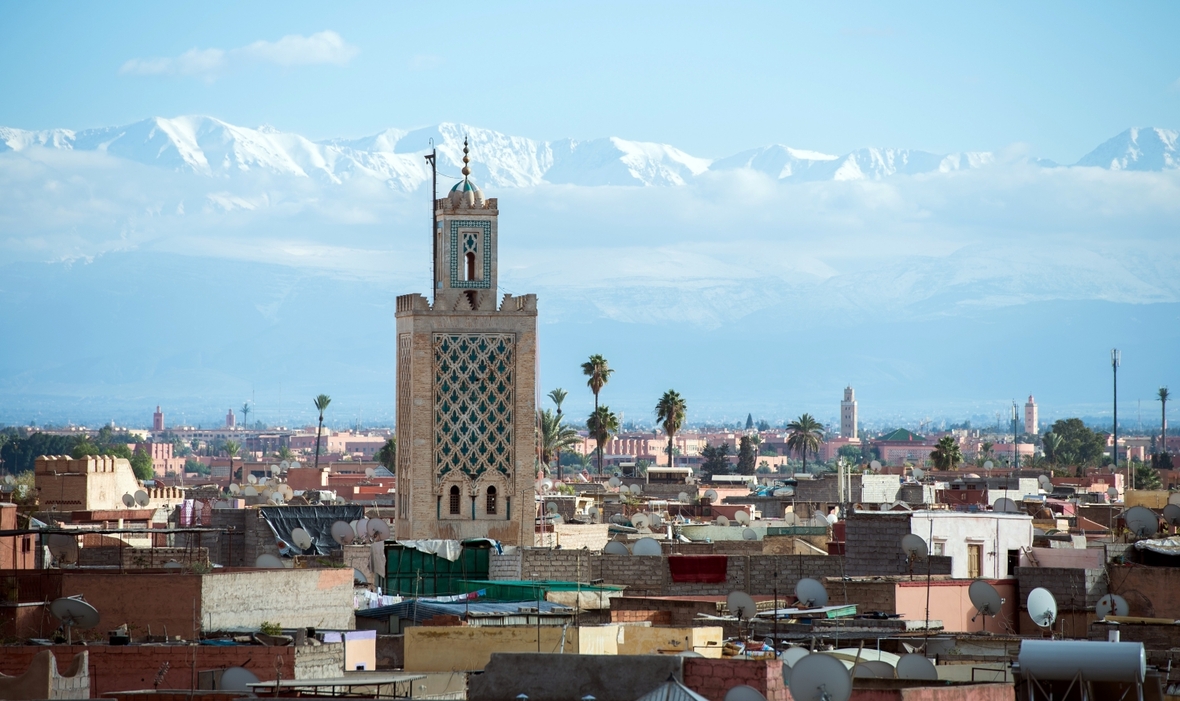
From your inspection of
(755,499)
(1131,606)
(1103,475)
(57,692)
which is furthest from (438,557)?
(1103,475)

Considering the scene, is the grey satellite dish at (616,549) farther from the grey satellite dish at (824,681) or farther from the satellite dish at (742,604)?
the grey satellite dish at (824,681)

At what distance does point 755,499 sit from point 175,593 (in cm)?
3747

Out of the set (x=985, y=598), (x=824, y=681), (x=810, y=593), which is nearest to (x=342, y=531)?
(x=810, y=593)

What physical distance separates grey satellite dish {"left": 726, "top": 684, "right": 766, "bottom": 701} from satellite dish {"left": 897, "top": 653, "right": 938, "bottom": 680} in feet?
8.20

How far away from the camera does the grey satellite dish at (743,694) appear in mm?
11703

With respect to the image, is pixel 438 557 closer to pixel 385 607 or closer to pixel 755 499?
pixel 385 607

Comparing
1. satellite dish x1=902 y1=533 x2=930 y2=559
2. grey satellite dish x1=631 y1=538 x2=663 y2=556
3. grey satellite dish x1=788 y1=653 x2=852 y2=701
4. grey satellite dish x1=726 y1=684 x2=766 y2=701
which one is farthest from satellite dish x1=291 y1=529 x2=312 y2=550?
grey satellite dish x1=788 y1=653 x2=852 y2=701

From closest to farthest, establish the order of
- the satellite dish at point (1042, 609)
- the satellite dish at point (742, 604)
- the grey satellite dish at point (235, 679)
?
the grey satellite dish at point (235, 679) → the satellite dish at point (1042, 609) → the satellite dish at point (742, 604)

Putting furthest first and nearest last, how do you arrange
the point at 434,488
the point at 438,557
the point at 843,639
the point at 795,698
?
the point at 434,488, the point at 438,557, the point at 843,639, the point at 795,698

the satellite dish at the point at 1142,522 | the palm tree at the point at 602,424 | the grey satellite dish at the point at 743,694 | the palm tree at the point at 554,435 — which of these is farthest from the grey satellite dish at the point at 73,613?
the palm tree at the point at 602,424

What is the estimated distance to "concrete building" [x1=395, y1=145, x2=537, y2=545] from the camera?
28.8 m

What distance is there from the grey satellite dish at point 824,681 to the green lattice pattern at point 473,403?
685 inches

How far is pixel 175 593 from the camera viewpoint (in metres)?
17.1

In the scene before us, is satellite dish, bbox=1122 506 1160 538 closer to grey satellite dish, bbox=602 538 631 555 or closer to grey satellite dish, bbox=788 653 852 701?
grey satellite dish, bbox=602 538 631 555
